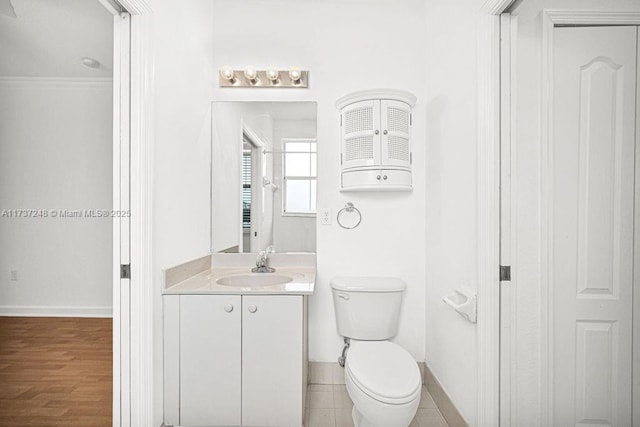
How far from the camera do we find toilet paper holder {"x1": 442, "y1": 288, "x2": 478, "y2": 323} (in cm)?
157

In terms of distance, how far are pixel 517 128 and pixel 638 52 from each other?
1.62ft

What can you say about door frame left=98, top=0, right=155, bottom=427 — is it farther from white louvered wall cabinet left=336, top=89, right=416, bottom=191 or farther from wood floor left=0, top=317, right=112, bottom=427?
white louvered wall cabinet left=336, top=89, right=416, bottom=191

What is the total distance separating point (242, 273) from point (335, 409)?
1018mm

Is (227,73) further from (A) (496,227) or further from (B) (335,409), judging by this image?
(B) (335,409)

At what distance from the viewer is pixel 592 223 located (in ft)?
4.68

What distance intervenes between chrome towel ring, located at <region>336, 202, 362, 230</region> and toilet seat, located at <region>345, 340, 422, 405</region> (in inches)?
32.5

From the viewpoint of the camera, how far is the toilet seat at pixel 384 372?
4.85 feet

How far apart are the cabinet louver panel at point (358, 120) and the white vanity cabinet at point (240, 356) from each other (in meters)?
1.16

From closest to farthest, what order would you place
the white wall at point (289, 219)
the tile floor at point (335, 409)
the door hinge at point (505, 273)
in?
the door hinge at point (505, 273), the tile floor at point (335, 409), the white wall at point (289, 219)

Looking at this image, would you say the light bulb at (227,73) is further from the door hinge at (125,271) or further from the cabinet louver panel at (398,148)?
the door hinge at (125,271)

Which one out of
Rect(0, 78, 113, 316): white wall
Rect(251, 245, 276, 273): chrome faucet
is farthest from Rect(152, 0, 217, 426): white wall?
Rect(0, 78, 113, 316): white wall

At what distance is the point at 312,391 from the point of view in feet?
7.55

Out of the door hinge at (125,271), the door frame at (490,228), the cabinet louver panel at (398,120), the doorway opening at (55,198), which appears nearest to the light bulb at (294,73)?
the cabinet louver panel at (398,120)

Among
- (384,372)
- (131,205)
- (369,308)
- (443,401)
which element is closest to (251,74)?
(131,205)
